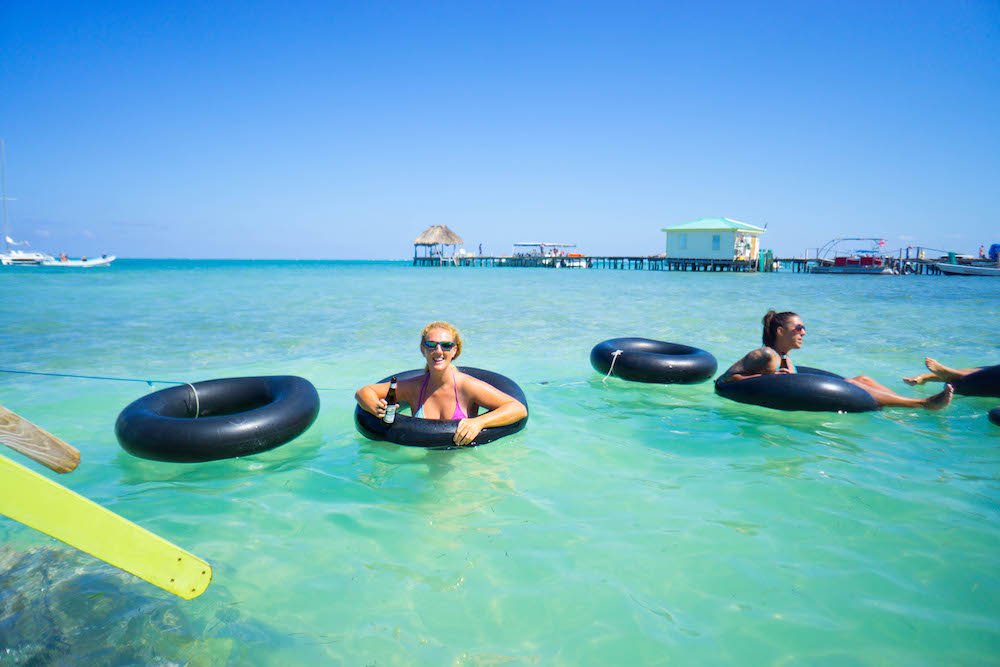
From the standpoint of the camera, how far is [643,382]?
700cm

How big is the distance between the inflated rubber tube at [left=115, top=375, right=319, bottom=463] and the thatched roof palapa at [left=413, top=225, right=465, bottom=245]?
183ft

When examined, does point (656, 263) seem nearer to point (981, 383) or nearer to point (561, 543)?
point (981, 383)

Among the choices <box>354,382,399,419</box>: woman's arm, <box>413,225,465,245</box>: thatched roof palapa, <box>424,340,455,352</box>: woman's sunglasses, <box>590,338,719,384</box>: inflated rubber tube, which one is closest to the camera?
<box>424,340,455,352</box>: woman's sunglasses

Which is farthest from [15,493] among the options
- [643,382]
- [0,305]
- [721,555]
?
[0,305]

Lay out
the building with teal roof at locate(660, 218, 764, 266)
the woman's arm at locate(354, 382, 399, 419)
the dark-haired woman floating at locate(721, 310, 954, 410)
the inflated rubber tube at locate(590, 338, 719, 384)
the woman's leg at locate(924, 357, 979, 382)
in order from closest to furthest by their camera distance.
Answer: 1. the woman's arm at locate(354, 382, 399, 419)
2. the dark-haired woman floating at locate(721, 310, 954, 410)
3. the woman's leg at locate(924, 357, 979, 382)
4. the inflated rubber tube at locate(590, 338, 719, 384)
5. the building with teal roof at locate(660, 218, 764, 266)

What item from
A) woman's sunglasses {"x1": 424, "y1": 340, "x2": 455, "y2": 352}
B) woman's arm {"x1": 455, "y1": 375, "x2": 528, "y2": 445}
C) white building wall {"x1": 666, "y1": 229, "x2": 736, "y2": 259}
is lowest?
woman's arm {"x1": 455, "y1": 375, "x2": 528, "y2": 445}

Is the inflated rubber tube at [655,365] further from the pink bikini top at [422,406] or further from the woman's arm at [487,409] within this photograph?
the pink bikini top at [422,406]

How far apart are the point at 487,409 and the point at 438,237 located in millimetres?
57302

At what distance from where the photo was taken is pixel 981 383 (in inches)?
235

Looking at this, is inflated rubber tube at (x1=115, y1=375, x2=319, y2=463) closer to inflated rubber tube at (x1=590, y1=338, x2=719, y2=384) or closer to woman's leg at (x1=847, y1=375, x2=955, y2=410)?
inflated rubber tube at (x1=590, y1=338, x2=719, y2=384)

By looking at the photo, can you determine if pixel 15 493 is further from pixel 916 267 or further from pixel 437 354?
pixel 916 267

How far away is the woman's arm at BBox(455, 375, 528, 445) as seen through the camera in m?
4.11

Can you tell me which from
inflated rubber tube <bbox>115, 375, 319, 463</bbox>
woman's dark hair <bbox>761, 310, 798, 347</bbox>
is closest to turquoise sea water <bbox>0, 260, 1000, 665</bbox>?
inflated rubber tube <bbox>115, 375, 319, 463</bbox>

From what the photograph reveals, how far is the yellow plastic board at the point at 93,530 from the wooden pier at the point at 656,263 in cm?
4814
